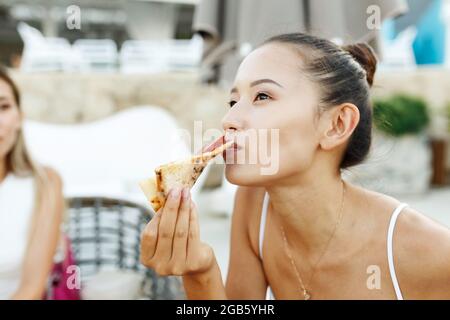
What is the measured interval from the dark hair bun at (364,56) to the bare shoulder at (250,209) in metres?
0.46

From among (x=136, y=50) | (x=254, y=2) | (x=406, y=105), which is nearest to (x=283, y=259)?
(x=254, y=2)

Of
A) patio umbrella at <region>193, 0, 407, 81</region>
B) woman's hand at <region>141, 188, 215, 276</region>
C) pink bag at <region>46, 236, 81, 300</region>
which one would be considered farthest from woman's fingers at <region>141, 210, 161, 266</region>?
pink bag at <region>46, 236, 81, 300</region>

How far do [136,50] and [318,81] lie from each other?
696cm

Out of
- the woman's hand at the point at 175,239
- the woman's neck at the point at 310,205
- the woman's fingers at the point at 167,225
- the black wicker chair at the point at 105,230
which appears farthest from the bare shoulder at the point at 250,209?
the black wicker chair at the point at 105,230

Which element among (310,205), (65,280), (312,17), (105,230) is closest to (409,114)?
(105,230)

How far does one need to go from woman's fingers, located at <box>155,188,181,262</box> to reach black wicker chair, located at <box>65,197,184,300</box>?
99 centimetres

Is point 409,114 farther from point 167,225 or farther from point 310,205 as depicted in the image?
point 167,225

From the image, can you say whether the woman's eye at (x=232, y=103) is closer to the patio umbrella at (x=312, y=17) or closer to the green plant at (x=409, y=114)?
the patio umbrella at (x=312, y=17)

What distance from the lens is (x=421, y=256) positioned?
117 centimetres

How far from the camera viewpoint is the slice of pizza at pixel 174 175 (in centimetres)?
97

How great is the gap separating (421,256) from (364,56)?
457 millimetres

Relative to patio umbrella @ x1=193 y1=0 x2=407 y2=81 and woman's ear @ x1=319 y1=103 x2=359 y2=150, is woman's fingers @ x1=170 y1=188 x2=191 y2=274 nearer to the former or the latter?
woman's ear @ x1=319 y1=103 x2=359 y2=150

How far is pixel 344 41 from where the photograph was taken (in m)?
1.35

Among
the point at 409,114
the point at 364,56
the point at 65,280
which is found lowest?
the point at 65,280
